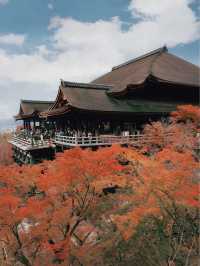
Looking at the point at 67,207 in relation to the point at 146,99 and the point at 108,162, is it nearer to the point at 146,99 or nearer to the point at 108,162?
the point at 108,162

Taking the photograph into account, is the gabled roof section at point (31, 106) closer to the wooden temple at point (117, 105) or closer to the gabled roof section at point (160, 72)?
the wooden temple at point (117, 105)

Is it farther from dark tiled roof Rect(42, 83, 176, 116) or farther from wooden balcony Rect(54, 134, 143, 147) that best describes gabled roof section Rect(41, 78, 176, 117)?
wooden balcony Rect(54, 134, 143, 147)

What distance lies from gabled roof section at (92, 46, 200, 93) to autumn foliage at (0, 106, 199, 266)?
11978mm

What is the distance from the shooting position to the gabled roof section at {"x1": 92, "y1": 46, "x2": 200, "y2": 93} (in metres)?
23.5

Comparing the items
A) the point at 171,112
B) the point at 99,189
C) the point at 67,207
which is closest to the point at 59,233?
the point at 67,207

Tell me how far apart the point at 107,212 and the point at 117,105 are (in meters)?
10.1

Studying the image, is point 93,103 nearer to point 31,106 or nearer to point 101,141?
point 101,141

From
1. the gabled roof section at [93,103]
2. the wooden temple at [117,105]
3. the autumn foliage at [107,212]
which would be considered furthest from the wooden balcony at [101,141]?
the autumn foliage at [107,212]

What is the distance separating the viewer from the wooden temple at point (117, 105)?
1908 centimetres

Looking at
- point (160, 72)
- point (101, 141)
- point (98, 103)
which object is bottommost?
point (101, 141)

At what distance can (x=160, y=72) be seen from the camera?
2503 centimetres

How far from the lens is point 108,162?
1245cm

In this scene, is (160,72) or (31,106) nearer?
(160,72)

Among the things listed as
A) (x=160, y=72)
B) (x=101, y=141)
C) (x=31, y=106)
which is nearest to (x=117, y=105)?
(x=101, y=141)
